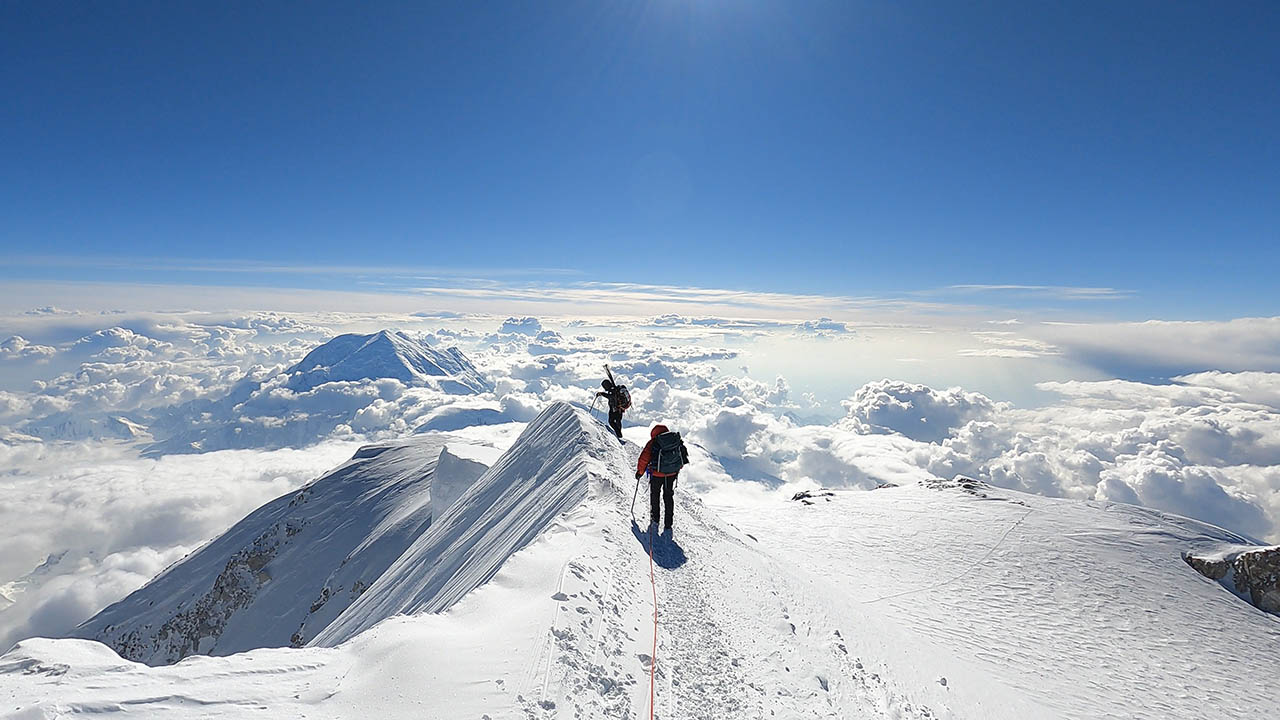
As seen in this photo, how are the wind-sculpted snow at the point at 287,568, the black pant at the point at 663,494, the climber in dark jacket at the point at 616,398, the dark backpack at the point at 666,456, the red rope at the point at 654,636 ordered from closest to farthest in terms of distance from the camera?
1. the red rope at the point at 654,636
2. the dark backpack at the point at 666,456
3. the black pant at the point at 663,494
4. the climber in dark jacket at the point at 616,398
5. the wind-sculpted snow at the point at 287,568

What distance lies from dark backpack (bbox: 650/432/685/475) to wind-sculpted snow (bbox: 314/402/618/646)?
10.8ft

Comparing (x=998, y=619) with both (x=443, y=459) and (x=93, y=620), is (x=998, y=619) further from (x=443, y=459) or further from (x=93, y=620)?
(x=93, y=620)

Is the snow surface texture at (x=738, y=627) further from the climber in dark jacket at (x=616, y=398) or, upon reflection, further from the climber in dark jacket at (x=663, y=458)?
the climber in dark jacket at (x=663, y=458)

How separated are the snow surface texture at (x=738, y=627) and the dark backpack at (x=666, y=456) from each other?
2.14 meters

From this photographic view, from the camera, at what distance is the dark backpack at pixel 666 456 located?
14.6m

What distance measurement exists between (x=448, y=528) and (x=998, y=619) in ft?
81.9

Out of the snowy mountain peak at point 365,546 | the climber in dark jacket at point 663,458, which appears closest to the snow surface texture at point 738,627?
the snowy mountain peak at point 365,546

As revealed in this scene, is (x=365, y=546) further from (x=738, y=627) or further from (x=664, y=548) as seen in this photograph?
(x=738, y=627)

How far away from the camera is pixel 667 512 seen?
49.8ft

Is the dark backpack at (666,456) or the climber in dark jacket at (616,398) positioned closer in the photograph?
the dark backpack at (666,456)

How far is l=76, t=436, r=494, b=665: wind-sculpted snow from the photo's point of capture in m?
59.8

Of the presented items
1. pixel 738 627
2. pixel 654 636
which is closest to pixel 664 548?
pixel 738 627

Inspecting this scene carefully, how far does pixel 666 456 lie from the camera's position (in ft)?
48.1

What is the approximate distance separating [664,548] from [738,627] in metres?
3.86
